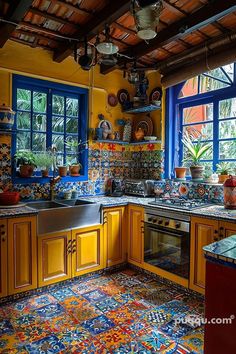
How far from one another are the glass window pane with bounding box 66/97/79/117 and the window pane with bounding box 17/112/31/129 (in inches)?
21.9

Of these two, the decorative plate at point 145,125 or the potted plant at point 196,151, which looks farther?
the decorative plate at point 145,125

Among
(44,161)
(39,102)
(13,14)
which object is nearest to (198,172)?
(44,161)

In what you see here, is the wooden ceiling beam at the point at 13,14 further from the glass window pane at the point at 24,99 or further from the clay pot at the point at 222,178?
the clay pot at the point at 222,178

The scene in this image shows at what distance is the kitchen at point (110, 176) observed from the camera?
7.49 ft

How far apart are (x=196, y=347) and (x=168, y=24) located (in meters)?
2.87

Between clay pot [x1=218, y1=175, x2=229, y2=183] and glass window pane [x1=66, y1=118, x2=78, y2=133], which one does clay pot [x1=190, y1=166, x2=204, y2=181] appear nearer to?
clay pot [x1=218, y1=175, x2=229, y2=183]

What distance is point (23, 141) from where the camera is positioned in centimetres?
324

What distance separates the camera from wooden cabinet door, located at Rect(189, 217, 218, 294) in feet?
8.15

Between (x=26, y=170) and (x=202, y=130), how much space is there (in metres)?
2.23

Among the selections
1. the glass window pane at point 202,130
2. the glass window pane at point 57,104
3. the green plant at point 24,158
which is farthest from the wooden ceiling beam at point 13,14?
the glass window pane at point 202,130

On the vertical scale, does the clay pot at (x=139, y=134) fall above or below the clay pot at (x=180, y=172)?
above

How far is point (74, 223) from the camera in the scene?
9.50 feet

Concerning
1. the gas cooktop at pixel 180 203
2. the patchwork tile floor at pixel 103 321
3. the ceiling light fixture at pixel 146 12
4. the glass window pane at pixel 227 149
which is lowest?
the patchwork tile floor at pixel 103 321

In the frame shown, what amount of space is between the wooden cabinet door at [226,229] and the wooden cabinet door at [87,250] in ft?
4.38
